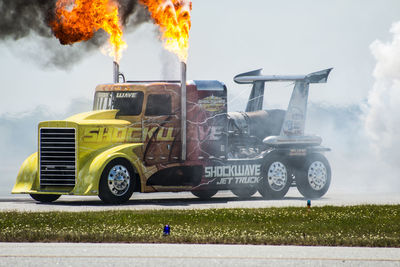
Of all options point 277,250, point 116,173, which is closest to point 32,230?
point 277,250

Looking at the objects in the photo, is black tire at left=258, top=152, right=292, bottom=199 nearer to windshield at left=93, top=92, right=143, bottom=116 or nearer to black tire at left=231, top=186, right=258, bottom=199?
black tire at left=231, top=186, right=258, bottom=199

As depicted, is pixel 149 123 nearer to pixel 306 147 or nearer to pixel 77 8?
pixel 77 8

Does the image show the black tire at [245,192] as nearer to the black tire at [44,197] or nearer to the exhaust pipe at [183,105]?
the exhaust pipe at [183,105]

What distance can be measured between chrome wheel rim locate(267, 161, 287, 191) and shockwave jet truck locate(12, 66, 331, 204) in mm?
34

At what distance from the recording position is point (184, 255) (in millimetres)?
11281

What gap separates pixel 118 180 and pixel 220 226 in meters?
6.67

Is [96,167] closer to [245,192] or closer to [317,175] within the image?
[245,192]

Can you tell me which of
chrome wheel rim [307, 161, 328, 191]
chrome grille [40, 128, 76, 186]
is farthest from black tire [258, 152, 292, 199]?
chrome grille [40, 128, 76, 186]

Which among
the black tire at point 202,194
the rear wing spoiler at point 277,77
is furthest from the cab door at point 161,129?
the rear wing spoiler at point 277,77

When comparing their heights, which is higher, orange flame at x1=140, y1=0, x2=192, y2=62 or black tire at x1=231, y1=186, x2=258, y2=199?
orange flame at x1=140, y1=0, x2=192, y2=62

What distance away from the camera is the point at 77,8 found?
22938 millimetres

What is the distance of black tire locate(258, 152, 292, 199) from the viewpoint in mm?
24953

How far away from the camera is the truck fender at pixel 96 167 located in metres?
21.1

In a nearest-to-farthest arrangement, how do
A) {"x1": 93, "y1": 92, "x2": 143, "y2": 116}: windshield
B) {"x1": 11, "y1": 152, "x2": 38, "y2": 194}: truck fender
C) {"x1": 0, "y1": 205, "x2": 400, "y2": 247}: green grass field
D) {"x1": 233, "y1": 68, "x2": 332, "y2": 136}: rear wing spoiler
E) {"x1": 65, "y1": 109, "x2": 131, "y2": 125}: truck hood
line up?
1. {"x1": 0, "y1": 205, "x2": 400, "y2": 247}: green grass field
2. {"x1": 65, "y1": 109, "x2": 131, "y2": 125}: truck hood
3. {"x1": 11, "y1": 152, "x2": 38, "y2": 194}: truck fender
4. {"x1": 93, "y1": 92, "x2": 143, "y2": 116}: windshield
5. {"x1": 233, "y1": 68, "x2": 332, "y2": 136}: rear wing spoiler
